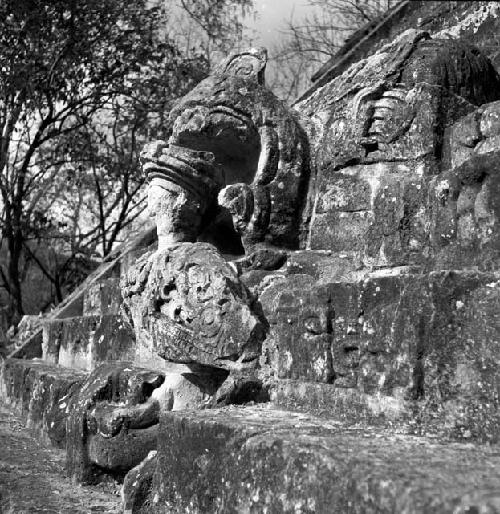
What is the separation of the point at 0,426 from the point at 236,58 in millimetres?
2685

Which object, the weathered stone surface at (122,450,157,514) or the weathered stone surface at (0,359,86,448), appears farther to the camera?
the weathered stone surface at (0,359,86,448)

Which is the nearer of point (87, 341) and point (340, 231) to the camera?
point (340, 231)

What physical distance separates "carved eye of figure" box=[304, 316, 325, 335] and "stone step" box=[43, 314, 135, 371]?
1.43 metres

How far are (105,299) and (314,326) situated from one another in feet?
9.88

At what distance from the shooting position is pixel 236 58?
393cm

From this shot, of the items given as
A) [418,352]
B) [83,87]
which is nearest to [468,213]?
[418,352]

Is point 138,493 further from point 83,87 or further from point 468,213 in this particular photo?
point 83,87

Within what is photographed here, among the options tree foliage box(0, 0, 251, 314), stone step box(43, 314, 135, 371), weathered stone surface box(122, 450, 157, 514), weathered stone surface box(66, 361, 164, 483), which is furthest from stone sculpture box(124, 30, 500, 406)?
tree foliage box(0, 0, 251, 314)

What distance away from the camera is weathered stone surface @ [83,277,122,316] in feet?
15.5

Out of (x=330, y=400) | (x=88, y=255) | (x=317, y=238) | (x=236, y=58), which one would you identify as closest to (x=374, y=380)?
(x=330, y=400)

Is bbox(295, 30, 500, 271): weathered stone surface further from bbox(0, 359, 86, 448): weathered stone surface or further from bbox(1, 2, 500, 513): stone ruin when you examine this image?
bbox(0, 359, 86, 448): weathered stone surface

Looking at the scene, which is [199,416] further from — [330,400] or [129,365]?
[129,365]

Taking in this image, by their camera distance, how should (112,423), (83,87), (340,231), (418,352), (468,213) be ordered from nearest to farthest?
(418,352) → (468,213) → (112,423) → (340,231) → (83,87)

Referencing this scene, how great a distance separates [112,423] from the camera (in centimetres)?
281
